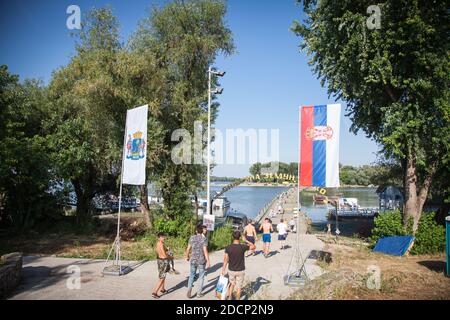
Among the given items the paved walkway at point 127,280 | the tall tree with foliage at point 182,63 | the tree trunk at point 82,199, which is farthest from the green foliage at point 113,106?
the paved walkway at point 127,280

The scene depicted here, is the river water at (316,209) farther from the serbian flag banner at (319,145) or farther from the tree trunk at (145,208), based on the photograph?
the serbian flag banner at (319,145)

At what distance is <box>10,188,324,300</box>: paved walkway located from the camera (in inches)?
357

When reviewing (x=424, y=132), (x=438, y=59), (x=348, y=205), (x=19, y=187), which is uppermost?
(x=438, y=59)

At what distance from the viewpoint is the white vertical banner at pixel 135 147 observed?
38.3ft

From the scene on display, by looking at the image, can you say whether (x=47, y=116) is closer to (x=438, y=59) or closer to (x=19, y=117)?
(x=19, y=117)

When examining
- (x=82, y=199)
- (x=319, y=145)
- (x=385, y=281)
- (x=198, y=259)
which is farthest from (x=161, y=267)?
(x=82, y=199)

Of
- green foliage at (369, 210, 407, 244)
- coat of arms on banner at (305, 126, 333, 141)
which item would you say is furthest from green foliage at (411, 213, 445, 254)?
coat of arms on banner at (305, 126, 333, 141)

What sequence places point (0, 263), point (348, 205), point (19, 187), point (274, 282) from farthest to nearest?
point (348, 205), point (19, 187), point (274, 282), point (0, 263)

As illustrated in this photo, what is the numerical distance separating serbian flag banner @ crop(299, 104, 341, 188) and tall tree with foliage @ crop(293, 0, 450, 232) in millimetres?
7578

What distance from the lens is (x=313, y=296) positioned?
26.2 feet

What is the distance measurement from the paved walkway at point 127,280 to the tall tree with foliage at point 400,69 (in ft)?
28.2

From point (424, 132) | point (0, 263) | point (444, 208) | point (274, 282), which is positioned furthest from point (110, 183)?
point (444, 208)

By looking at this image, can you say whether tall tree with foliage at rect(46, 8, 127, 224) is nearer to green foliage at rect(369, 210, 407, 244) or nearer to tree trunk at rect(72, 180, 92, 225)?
tree trunk at rect(72, 180, 92, 225)
